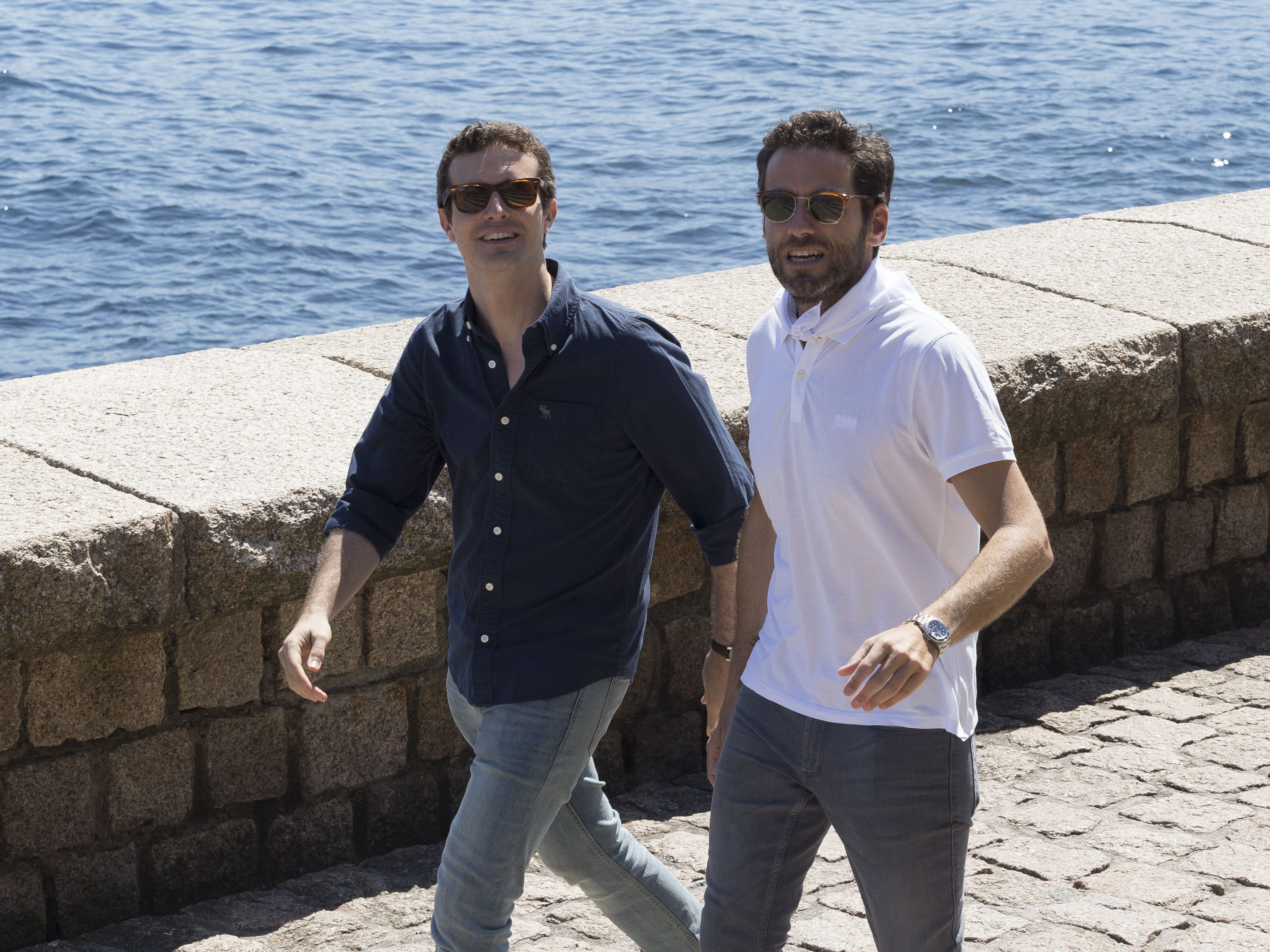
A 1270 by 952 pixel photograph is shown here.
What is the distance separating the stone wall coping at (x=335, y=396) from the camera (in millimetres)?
3291

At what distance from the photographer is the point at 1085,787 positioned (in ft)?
13.8

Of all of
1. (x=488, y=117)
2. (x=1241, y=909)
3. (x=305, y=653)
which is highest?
(x=305, y=653)

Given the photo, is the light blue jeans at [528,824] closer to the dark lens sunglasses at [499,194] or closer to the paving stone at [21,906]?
the dark lens sunglasses at [499,194]

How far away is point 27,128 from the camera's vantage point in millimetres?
21391

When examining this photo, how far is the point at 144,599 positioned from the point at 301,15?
30262 millimetres

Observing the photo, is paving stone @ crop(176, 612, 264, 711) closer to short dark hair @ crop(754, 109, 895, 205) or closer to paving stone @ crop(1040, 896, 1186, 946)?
short dark hair @ crop(754, 109, 895, 205)

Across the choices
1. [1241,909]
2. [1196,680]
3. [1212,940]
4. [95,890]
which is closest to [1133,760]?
[1196,680]

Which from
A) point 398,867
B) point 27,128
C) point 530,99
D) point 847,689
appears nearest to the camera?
point 847,689

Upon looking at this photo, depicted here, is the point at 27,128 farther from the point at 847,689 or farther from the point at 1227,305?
the point at 847,689

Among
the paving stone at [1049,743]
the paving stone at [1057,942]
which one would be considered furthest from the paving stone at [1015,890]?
the paving stone at [1049,743]

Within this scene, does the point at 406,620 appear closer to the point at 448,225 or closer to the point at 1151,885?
the point at 448,225

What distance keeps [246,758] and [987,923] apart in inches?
66.2

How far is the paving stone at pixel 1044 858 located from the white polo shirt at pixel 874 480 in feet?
4.48

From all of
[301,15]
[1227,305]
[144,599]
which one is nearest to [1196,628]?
[1227,305]
